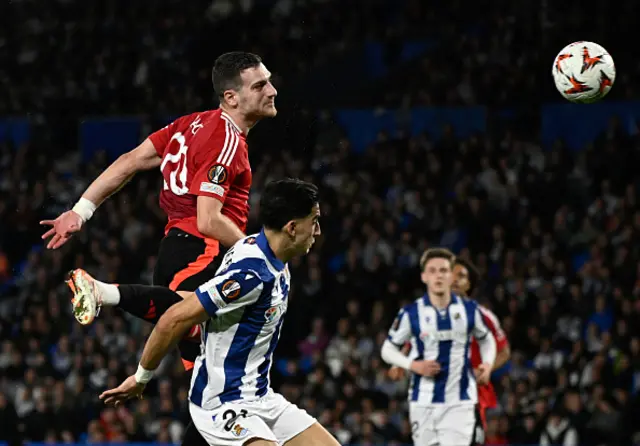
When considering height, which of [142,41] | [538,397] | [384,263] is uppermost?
[142,41]

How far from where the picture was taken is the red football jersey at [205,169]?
6195 millimetres

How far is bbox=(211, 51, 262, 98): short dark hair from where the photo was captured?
645cm

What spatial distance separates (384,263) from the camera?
50.6 ft

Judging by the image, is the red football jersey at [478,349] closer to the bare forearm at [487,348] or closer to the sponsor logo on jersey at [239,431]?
the bare forearm at [487,348]

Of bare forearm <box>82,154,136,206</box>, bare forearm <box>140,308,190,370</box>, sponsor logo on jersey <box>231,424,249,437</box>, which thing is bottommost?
sponsor logo on jersey <box>231,424,249,437</box>

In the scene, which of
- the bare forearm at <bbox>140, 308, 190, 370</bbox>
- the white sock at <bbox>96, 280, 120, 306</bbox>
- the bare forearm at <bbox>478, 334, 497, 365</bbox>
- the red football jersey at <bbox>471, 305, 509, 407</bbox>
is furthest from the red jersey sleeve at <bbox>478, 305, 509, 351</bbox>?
the bare forearm at <bbox>140, 308, 190, 370</bbox>

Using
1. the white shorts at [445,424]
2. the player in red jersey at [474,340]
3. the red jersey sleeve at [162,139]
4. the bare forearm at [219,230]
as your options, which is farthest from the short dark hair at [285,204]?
the player in red jersey at [474,340]

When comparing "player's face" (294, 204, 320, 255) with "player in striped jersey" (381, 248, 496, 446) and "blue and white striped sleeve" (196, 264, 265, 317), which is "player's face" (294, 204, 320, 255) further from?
"player in striped jersey" (381, 248, 496, 446)

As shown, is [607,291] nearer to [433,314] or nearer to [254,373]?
[433,314]

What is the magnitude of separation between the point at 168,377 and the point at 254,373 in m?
9.34

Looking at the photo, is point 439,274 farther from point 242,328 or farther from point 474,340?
point 242,328

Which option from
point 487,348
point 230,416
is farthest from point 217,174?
point 487,348

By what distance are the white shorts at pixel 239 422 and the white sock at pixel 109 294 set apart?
0.76m

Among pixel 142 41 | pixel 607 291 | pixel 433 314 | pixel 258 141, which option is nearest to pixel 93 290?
pixel 433 314
